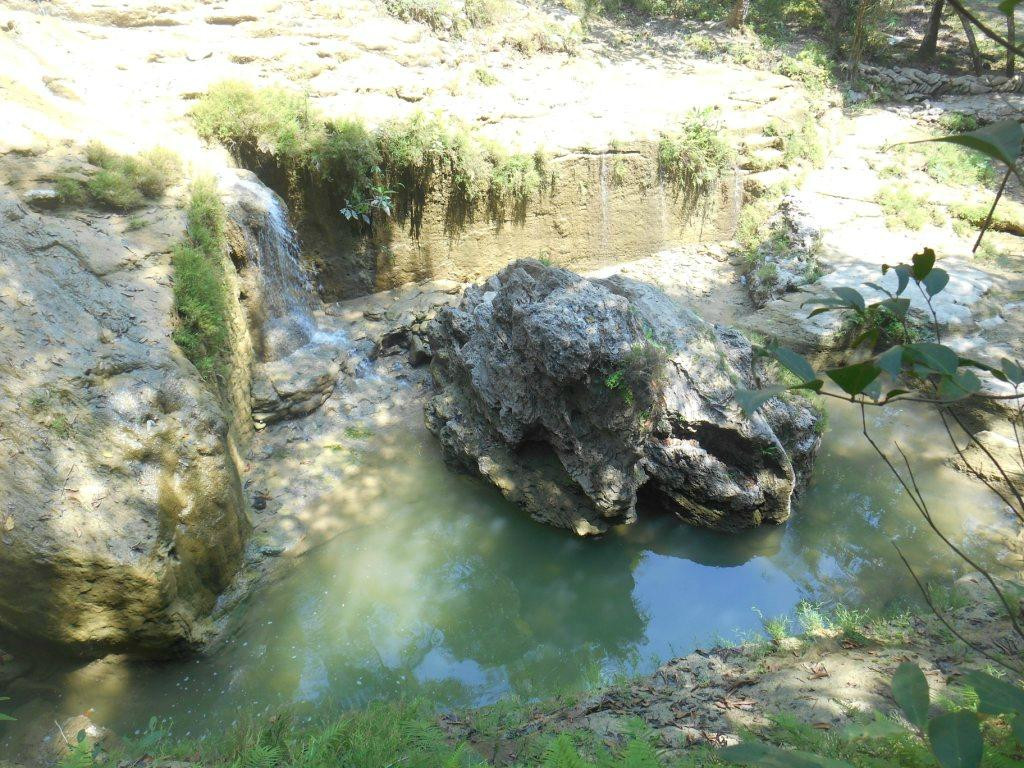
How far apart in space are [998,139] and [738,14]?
14.2m

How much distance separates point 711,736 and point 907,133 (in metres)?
12.0

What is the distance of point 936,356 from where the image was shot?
1381mm

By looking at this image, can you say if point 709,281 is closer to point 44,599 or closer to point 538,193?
point 538,193

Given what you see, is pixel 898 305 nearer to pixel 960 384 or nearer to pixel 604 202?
pixel 960 384

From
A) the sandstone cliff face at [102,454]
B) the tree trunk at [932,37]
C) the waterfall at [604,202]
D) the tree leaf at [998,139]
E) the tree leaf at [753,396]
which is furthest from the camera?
the tree trunk at [932,37]

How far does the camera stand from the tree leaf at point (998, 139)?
1.14 m

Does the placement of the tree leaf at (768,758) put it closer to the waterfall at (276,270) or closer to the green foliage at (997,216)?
the waterfall at (276,270)

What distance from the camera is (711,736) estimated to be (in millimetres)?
3197

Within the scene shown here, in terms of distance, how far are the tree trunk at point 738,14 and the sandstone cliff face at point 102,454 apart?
1240 centimetres

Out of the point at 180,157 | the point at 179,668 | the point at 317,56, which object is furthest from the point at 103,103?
the point at 179,668

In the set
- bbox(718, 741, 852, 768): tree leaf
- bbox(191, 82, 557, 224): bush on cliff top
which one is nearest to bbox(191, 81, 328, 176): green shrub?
bbox(191, 82, 557, 224): bush on cliff top

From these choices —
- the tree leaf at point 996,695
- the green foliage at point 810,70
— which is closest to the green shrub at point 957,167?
the green foliage at point 810,70

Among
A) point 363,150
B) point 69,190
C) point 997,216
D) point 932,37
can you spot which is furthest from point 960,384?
point 932,37

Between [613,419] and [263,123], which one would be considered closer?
[613,419]
